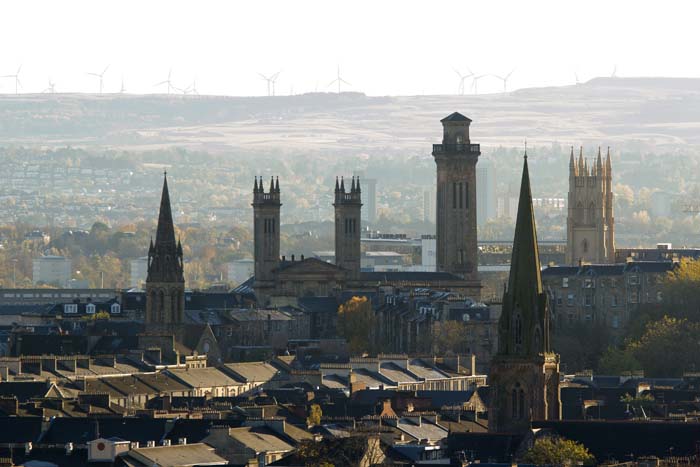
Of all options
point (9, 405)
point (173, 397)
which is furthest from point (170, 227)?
point (9, 405)

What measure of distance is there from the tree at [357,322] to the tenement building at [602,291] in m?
8.94

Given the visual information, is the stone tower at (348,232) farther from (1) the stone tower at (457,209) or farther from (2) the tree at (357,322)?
(2) the tree at (357,322)

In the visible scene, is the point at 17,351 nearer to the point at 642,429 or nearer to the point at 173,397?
the point at 173,397

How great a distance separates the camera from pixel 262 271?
18688 centimetres

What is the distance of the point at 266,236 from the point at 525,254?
96.5 m

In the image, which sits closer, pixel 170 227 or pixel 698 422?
pixel 698 422

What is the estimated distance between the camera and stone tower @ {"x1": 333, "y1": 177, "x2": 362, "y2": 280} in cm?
19000

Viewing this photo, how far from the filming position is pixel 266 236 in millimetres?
188500

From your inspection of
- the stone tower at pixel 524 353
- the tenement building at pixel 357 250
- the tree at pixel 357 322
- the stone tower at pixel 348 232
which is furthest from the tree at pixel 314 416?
the stone tower at pixel 348 232

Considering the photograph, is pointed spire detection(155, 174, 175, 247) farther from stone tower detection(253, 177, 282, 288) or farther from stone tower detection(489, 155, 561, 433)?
stone tower detection(489, 155, 561, 433)

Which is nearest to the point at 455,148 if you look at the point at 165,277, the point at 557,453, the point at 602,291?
the point at 602,291

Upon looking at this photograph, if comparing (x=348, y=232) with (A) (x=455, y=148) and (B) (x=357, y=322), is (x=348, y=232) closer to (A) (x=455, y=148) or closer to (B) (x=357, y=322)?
(A) (x=455, y=148)

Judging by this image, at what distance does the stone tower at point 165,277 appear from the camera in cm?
15200

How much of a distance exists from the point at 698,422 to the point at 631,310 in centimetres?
7978
